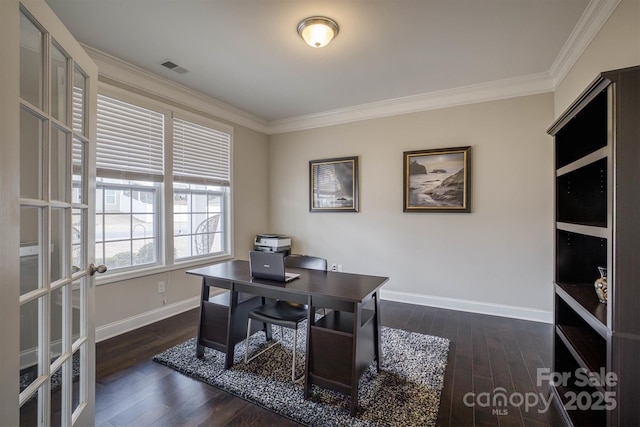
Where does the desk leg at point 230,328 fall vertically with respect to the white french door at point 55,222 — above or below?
below

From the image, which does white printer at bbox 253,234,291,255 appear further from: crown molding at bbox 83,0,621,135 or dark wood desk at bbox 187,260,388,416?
dark wood desk at bbox 187,260,388,416

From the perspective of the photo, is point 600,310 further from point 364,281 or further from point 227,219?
point 227,219

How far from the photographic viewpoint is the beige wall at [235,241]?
2.84m

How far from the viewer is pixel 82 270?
1.44 meters

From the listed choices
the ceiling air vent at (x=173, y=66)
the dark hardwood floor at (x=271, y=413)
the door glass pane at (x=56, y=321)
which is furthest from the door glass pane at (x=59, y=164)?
the ceiling air vent at (x=173, y=66)

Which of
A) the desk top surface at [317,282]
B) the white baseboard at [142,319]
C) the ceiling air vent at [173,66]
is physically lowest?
the white baseboard at [142,319]

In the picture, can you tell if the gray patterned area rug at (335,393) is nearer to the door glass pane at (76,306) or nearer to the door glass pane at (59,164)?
the door glass pane at (76,306)

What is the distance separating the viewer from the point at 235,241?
13.9ft

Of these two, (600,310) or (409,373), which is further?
(409,373)

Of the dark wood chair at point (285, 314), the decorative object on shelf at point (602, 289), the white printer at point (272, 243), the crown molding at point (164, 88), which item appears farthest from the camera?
the white printer at point (272, 243)

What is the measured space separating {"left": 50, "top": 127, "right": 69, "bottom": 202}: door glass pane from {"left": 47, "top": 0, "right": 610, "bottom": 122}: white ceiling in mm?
1393

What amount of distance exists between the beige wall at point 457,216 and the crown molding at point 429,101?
0.08m

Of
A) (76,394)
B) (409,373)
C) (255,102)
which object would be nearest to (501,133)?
(409,373)

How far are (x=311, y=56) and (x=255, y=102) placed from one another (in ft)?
4.71
